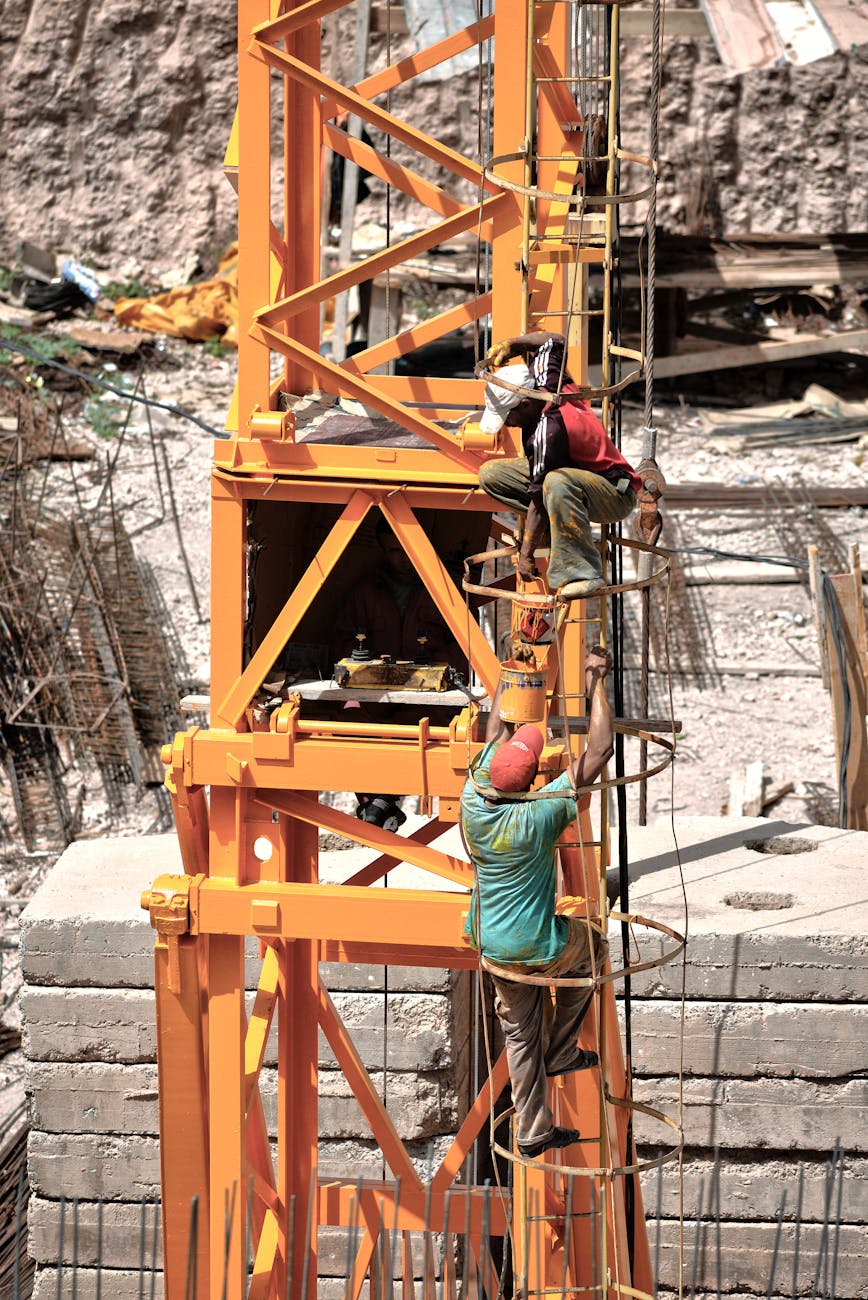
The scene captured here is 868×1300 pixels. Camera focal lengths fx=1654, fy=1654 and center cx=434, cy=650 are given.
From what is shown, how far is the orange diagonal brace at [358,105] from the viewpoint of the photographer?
7461 mm

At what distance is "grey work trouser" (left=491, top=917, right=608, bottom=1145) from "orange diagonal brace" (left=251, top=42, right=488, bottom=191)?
354 cm

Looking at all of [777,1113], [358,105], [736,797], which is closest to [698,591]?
[736,797]

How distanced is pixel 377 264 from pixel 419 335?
133cm

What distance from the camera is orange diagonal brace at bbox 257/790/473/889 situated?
8.10 metres

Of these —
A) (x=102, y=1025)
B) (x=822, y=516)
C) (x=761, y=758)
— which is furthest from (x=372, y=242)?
(x=102, y=1025)

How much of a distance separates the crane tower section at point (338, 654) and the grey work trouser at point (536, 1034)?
0.17 m

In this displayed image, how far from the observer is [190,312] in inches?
1013

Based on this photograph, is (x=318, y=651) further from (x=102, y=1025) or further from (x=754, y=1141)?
(x=754, y=1141)

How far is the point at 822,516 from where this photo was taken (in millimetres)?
20266

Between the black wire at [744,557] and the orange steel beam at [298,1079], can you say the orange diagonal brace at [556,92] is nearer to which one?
the black wire at [744,557]

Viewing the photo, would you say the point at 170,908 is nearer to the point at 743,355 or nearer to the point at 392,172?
the point at 392,172

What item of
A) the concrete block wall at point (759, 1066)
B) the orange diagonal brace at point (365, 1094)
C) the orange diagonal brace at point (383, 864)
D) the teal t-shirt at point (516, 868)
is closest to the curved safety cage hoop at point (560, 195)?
the teal t-shirt at point (516, 868)

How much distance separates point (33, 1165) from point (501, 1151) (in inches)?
212

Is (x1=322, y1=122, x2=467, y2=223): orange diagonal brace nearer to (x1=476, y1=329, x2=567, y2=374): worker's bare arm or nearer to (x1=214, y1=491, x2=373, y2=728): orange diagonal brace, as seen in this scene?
(x1=476, y1=329, x2=567, y2=374): worker's bare arm
